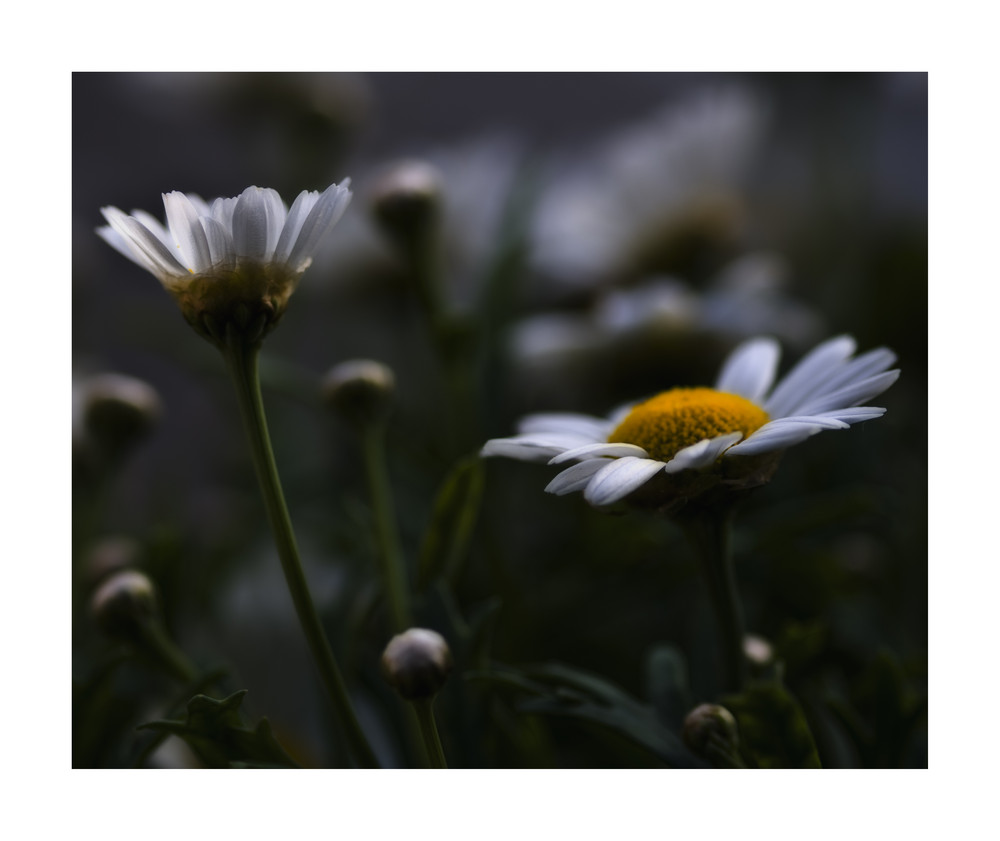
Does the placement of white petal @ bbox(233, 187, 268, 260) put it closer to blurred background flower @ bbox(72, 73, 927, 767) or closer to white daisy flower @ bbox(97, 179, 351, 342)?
white daisy flower @ bbox(97, 179, 351, 342)

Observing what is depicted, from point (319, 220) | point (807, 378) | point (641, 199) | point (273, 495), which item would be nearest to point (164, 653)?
point (273, 495)

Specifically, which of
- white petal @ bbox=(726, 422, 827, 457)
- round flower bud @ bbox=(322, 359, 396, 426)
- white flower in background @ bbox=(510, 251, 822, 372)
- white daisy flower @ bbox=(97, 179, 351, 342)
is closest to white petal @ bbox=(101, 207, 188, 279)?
white daisy flower @ bbox=(97, 179, 351, 342)

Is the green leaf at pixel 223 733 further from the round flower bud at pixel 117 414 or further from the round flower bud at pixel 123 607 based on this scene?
the round flower bud at pixel 117 414

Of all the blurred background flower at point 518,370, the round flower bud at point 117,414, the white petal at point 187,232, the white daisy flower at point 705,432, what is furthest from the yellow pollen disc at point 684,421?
the round flower bud at point 117,414

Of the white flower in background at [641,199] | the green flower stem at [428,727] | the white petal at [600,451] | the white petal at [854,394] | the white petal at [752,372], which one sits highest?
the white flower in background at [641,199]

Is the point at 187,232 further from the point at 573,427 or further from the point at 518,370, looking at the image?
the point at 518,370

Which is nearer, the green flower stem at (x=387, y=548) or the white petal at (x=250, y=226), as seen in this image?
the white petal at (x=250, y=226)

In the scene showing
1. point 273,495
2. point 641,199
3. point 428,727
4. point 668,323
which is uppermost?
point 641,199
